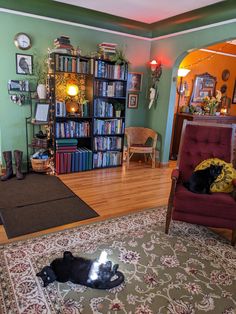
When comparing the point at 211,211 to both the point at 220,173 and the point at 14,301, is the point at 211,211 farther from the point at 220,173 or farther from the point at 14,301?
the point at 14,301

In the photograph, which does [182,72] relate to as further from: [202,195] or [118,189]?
[202,195]

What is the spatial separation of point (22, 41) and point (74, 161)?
6.62 ft

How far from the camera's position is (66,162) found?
405cm

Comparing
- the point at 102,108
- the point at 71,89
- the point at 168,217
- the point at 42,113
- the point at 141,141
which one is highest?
the point at 71,89

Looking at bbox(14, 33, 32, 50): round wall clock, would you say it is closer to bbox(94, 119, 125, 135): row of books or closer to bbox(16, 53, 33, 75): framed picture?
bbox(16, 53, 33, 75): framed picture

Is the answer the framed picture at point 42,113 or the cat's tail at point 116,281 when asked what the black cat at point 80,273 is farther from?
the framed picture at point 42,113

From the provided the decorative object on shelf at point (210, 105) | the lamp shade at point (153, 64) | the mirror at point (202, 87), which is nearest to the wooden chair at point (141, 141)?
the lamp shade at point (153, 64)

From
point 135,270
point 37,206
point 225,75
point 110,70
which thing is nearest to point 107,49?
point 110,70

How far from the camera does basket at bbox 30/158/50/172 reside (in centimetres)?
393

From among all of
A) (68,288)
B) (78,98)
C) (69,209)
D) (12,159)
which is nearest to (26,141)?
(12,159)

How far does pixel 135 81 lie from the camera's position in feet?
16.0

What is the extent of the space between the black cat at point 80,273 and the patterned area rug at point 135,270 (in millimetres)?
42

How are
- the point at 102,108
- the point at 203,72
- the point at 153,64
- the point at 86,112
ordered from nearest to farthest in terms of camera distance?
the point at 86,112, the point at 102,108, the point at 153,64, the point at 203,72

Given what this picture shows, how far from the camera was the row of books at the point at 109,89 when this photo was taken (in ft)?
13.6
